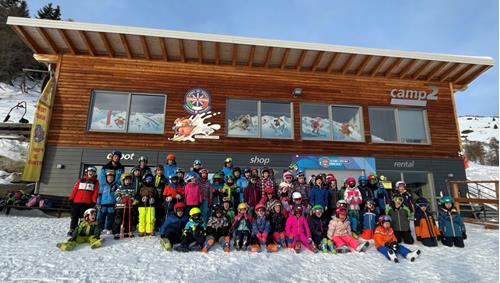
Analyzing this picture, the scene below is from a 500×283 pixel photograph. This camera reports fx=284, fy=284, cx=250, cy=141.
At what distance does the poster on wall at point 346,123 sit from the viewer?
1148 cm

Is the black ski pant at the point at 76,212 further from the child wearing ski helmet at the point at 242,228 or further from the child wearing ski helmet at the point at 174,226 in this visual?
the child wearing ski helmet at the point at 242,228

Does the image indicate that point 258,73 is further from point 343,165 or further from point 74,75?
point 74,75

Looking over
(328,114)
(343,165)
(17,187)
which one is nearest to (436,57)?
(328,114)

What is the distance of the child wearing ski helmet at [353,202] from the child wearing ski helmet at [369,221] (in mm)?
208

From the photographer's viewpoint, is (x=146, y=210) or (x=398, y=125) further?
(x=398, y=125)

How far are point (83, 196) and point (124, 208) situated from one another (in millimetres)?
940

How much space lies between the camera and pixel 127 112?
10.5 m

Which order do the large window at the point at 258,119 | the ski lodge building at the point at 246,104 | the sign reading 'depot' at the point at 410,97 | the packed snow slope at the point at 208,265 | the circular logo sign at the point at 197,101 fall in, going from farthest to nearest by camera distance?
the sign reading 'depot' at the point at 410,97, the large window at the point at 258,119, the circular logo sign at the point at 197,101, the ski lodge building at the point at 246,104, the packed snow slope at the point at 208,265

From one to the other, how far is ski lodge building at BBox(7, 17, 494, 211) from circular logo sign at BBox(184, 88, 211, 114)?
38 mm

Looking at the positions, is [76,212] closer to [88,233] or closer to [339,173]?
[88,233]

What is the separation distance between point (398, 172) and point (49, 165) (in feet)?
42.1

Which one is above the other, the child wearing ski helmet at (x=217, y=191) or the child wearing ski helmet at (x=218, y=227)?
the child wearing ski helmet at (x=217, y=191)

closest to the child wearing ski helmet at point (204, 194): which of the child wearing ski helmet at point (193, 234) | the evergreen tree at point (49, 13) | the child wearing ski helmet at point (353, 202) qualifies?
the child wearing ski helmet at point (193, 234)

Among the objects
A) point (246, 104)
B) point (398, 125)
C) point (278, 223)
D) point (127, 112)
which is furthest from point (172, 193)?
point (398, 125)
